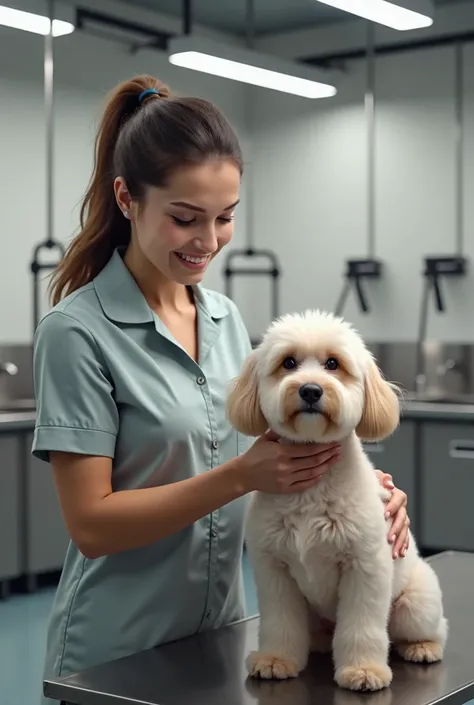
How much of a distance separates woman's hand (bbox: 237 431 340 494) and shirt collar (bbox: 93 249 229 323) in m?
0.34

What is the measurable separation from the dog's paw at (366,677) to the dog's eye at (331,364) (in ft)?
1.41

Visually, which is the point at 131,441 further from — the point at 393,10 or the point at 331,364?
the point at 393,10

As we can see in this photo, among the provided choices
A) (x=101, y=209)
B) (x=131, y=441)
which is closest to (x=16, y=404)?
(x=101, y=209)

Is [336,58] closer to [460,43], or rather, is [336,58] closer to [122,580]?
[460,43]

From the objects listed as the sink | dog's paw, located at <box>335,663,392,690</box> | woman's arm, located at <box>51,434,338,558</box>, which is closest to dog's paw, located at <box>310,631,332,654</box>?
dog's paw, located at <box>335,663,392,690</box>

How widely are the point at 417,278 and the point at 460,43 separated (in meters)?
1.35

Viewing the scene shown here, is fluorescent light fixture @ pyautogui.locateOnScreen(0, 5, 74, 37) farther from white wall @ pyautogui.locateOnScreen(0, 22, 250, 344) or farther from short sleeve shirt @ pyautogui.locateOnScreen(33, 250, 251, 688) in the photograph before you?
short sleeve shirt @ pyautogui.locateOnScreen(33, 250, 251, 688)

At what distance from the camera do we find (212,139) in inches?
64.2

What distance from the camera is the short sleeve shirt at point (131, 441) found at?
1.61m

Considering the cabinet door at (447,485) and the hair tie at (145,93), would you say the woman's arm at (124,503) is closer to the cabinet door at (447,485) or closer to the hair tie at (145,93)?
the hair tie at (145,93)

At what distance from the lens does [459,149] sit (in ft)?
19.4

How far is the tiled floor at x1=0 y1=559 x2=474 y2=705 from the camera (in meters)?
3.47

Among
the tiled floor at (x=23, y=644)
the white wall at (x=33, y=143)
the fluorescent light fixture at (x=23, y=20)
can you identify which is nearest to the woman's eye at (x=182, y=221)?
the tiled floor at (x=23, y=644)

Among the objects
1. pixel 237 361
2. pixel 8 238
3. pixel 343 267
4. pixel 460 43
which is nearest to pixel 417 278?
pixel 343 267
